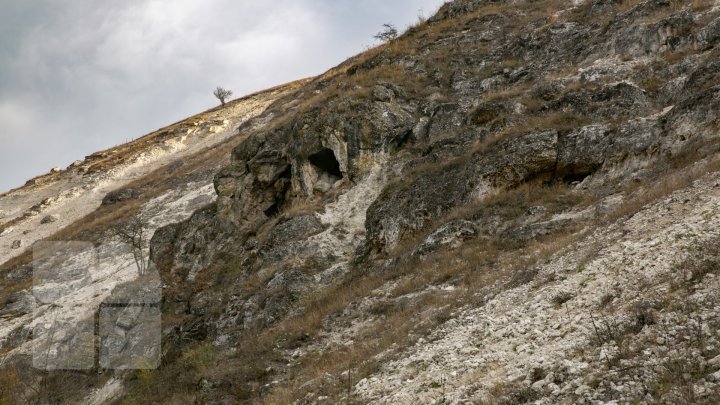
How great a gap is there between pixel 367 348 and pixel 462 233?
22.2 ft

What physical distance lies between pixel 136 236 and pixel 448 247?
29539 millimetres

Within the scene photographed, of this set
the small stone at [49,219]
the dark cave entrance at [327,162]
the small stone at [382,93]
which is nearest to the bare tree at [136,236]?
the dark cave entrance at [327,162]

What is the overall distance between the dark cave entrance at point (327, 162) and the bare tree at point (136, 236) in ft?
43.9

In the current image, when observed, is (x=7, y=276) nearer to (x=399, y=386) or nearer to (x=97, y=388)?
(x=97, y=388)

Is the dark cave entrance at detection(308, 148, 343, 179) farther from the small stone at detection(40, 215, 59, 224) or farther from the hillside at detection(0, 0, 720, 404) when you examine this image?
the small stone at detection(40, 215, 59, 224)

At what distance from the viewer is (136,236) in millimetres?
41031

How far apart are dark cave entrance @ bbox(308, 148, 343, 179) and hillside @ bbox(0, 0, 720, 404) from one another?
0.25 metres

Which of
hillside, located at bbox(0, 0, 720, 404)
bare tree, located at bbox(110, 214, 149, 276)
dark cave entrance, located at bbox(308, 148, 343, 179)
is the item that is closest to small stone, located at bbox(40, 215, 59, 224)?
hillside, located at bbox(0, 0, 720, 404)

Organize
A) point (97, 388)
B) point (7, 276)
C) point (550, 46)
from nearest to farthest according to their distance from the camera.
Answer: point (97, 388)
point (550, 46)
point (7, 276)

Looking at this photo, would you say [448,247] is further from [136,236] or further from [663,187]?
[136,236]

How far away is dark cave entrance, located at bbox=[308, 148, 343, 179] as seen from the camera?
31.0 metres

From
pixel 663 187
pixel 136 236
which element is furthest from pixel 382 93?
pixel 136 236

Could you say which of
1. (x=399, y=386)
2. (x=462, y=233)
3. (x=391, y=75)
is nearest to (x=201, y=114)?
(x=391, y=75)

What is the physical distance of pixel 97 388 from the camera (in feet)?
80.5
